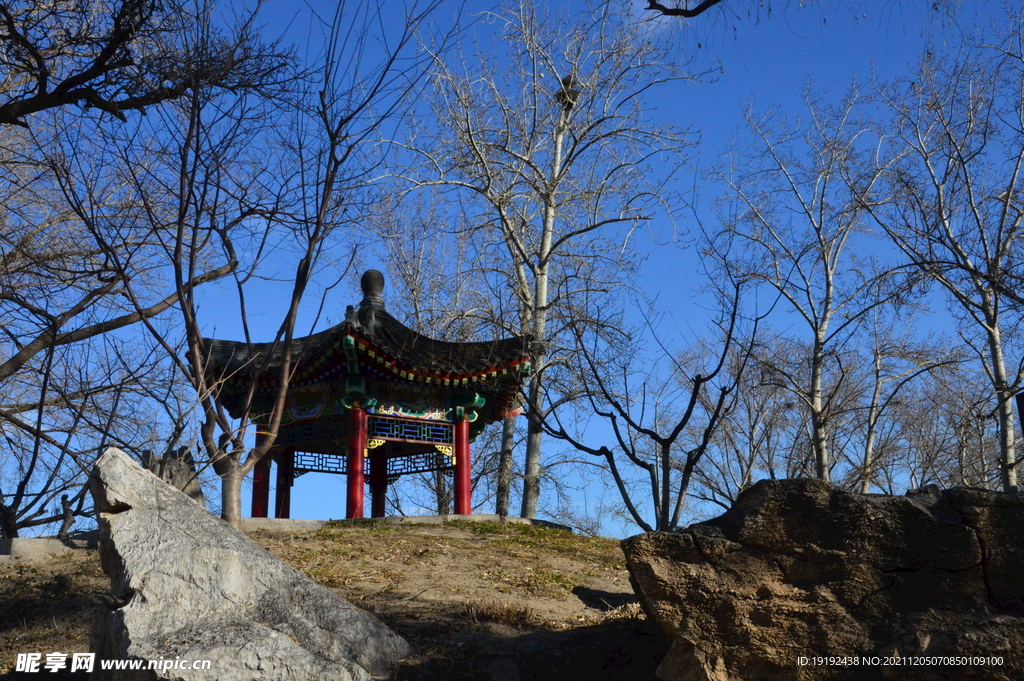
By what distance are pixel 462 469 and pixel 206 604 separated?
9.06 m

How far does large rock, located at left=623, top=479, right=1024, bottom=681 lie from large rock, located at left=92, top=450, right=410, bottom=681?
65.6 inches

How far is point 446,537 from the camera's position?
33.7ft

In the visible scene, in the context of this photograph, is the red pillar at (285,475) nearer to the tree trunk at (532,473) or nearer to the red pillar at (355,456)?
the red pillar at (355,456)

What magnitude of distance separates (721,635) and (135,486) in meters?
3.08

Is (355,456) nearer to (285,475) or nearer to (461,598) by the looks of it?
(285,475)

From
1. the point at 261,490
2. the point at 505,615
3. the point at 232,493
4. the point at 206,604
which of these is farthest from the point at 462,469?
the point at 206,604

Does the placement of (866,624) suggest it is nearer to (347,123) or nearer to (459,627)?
(459,627)

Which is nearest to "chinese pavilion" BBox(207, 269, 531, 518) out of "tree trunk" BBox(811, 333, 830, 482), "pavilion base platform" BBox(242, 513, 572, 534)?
"pavilion base platform" BBox(242, 513, 572, 534)

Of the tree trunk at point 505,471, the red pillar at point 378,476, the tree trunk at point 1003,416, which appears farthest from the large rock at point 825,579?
the red pillar at point 378,476

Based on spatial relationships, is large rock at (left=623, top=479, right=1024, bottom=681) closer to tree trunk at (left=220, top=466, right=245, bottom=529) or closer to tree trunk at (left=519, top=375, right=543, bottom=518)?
tree trunk at (left=220, top=466, right=245, bottom=529)

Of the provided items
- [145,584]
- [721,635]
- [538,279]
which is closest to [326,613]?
[145,584]

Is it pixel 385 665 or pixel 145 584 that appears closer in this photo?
pixel 145 584

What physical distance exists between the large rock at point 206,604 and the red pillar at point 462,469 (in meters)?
7.95

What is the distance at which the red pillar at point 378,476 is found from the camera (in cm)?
1480
